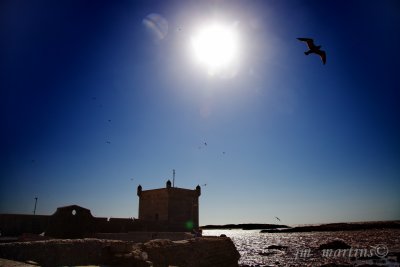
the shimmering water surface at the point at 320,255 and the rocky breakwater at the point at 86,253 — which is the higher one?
the rocky breakwater at the point at 86,253

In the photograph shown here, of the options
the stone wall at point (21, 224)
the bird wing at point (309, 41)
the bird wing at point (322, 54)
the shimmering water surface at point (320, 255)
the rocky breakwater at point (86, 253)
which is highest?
the bird wing at point (309, 41)

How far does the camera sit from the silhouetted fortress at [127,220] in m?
18.7

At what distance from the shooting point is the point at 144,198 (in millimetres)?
33281

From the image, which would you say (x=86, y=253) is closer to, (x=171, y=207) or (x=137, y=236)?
(x=137, y=236)

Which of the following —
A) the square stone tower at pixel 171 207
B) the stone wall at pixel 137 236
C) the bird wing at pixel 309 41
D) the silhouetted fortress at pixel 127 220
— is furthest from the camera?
the square stone tower at pixel 171 207

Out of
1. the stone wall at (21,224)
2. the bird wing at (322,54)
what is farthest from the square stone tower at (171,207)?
the bird wing at (322,54)

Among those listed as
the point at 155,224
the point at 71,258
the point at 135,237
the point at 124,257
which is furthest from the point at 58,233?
the point at 124,257

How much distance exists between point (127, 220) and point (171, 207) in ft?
19.2

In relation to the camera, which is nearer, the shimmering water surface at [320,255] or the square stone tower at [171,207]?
the shimmering water surface at [320,255]

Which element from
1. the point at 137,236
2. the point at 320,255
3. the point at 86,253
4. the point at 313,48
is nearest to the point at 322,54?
the point at 313,48

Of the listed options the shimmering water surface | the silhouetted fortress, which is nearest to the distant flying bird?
the silhouetted fortress

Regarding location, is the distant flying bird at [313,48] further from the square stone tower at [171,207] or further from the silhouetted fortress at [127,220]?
the square stone tower at [171,207]

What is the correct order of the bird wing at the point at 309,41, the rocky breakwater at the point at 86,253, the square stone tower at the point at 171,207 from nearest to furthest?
the rocky breakwater at the point at 86,253 → the bird wing at the point at 309,41 → the square stone tower at the point at 171,207

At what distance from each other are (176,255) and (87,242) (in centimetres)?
506
